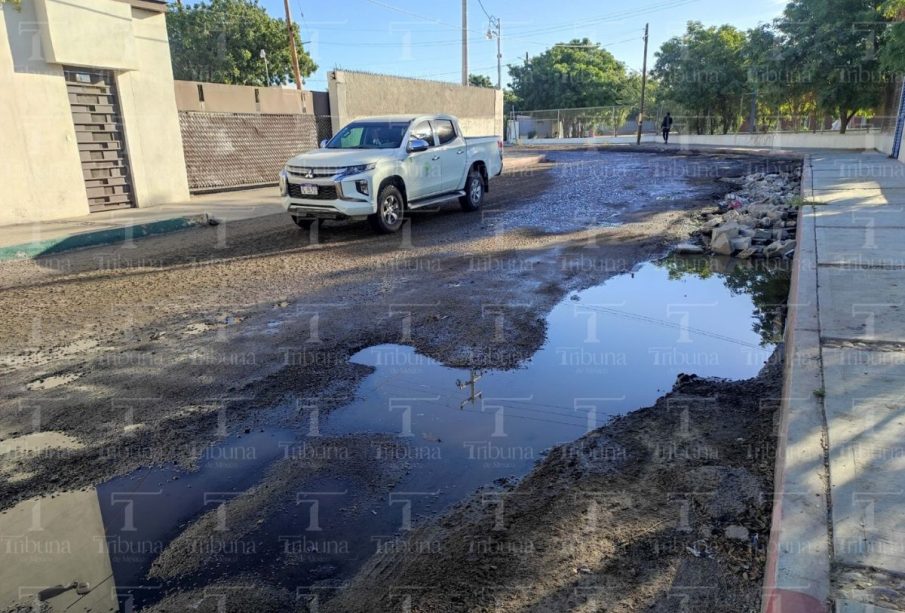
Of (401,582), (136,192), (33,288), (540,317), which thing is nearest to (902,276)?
(540,317)

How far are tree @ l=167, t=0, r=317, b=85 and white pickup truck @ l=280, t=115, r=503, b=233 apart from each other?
33.9m

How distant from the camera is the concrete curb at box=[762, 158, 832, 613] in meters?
2.29

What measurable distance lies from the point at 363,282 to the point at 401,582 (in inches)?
206

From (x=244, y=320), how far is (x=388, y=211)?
4.78 m

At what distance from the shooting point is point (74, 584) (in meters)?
2.78

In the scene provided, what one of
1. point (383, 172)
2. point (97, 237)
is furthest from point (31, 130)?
point (383, 172)

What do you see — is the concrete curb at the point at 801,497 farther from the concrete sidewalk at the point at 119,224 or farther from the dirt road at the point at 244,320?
the concrete sidewalk at the point at 119,224

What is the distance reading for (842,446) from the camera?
10.5 feet

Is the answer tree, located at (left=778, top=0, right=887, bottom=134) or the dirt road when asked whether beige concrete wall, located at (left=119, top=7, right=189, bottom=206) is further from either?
A: tree, located at (left=778, top=0, right=887, bottom=134)

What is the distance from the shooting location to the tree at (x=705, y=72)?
37.8 metres

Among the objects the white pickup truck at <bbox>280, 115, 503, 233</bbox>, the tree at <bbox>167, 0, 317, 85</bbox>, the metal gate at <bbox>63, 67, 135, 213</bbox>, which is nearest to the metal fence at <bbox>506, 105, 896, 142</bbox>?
the tree at <bbox>167, 0, 317, 85</bbox>

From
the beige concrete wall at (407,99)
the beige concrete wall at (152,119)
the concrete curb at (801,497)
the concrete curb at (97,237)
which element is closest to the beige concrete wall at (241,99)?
the beige concrete wall at (152,119)

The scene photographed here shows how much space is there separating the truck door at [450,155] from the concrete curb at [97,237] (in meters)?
4.79

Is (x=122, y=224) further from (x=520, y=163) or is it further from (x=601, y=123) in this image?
(x=601, y=123)
